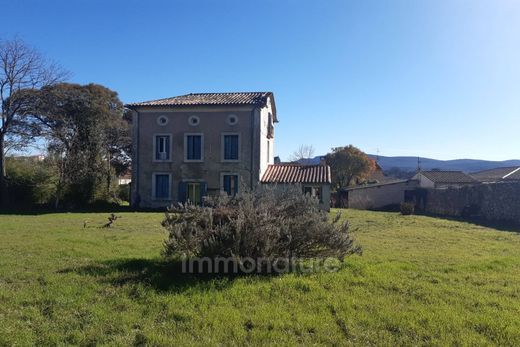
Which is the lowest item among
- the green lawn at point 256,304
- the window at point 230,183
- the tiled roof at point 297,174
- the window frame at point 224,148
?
the green lawn at point 256,304

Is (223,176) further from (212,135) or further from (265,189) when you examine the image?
(265,189)

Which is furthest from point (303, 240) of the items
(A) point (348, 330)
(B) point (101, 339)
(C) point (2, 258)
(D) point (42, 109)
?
(D) point (42, 109)

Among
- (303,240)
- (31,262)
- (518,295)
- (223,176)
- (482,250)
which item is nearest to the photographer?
(518,295)

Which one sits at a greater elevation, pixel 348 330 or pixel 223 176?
pixel 223 176

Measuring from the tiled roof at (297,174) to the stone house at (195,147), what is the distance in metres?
0.66

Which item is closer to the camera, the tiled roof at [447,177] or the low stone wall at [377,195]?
the low stone wall at [377,195]

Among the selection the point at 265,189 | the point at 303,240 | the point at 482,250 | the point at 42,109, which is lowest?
the point at 482,250

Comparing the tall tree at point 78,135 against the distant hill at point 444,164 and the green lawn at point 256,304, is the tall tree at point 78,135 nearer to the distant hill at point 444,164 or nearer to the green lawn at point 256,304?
the green lawn at point 256,304

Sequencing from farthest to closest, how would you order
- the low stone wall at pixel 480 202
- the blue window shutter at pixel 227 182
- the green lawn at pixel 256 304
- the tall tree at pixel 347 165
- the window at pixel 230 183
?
the tall tree at pixel 347 165
the blue window shutter at pixel 227 182
the window at pixel 230 183
the low stone wall at pixel 480 202
the green lawn at pixel 256 304

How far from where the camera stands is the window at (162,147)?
23625mm

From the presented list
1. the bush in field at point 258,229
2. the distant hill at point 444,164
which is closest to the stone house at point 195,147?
the bush in field at point 258,229

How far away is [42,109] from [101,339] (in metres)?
26.6

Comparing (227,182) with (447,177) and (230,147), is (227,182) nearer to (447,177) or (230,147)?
(230,147)

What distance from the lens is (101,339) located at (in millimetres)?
3502
